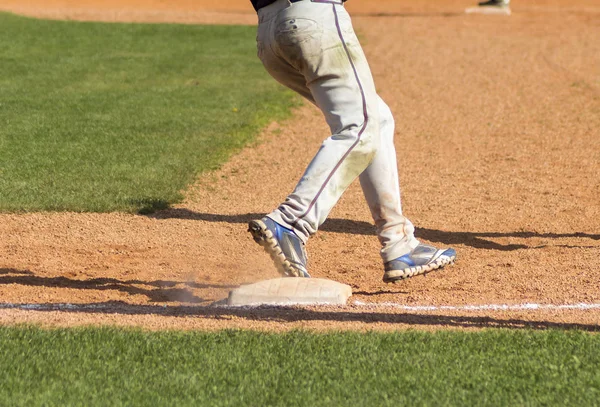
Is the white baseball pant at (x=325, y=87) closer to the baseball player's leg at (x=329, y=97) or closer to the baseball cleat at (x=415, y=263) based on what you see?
the baseball player's leg at (x=329, y=97)

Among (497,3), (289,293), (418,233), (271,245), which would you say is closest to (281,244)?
(271,245)

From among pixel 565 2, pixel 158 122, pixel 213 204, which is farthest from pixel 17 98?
pixel 565 2

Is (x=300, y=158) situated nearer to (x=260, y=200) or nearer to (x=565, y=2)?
(x=260, y=200)

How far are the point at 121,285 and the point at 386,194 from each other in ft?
5.19

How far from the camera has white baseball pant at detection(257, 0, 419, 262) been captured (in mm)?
4465

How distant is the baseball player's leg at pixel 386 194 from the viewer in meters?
4.96

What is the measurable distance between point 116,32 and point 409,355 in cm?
1609

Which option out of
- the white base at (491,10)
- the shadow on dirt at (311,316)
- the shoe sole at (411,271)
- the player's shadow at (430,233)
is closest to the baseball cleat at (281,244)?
the shadow on dirt at (311,316)

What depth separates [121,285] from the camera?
535 centimetres

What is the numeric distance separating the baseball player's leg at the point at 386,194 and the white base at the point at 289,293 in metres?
0.51

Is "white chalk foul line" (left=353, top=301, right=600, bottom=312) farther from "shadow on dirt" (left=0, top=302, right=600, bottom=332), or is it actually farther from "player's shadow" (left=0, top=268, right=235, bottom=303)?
"player's shadow" (left=0, top=268, right=235, bottom=303)

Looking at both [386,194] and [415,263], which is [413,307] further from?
[386,194]

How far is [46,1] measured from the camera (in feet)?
87.2

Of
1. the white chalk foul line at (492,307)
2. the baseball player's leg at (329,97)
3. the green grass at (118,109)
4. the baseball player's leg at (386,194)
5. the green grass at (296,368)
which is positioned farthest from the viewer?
the green grass at (118,109)
